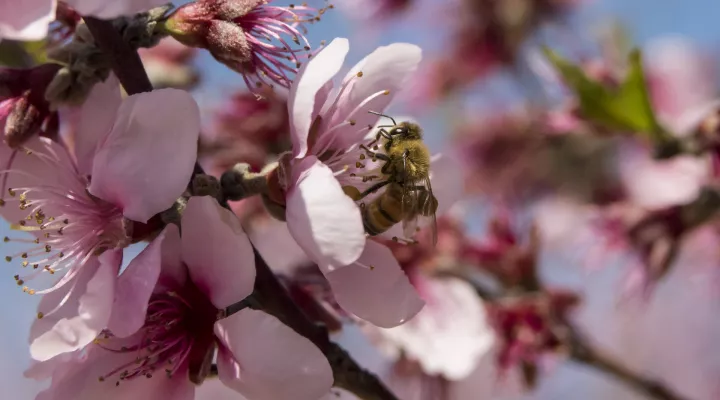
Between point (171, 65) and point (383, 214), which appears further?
point (171, 65)

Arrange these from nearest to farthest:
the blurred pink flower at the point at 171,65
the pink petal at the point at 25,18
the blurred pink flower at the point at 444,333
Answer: the pink petal at the point at 25,18, the blurred pink flower at the point at 444,333, the blurred pink flower at the point at 171,65

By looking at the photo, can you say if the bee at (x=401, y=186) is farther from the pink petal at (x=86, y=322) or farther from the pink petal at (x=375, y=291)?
the pink petal at (x=86, y=322)

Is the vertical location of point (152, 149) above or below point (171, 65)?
above

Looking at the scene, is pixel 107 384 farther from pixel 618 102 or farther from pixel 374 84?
Result: pixel 618 102

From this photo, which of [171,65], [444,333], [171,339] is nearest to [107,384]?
[171,339]

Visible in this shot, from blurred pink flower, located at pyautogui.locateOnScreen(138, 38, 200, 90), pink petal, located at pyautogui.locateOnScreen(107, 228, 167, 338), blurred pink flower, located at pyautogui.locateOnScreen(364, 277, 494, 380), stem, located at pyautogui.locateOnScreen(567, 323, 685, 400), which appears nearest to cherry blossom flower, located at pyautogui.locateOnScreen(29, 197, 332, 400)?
Result: pink petal, located at pyautogui.locateOnScreen(107, 228, 167, 338)

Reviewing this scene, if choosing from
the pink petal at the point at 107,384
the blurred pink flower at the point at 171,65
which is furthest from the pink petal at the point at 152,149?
the blurred pink flower at the point at 171,65
